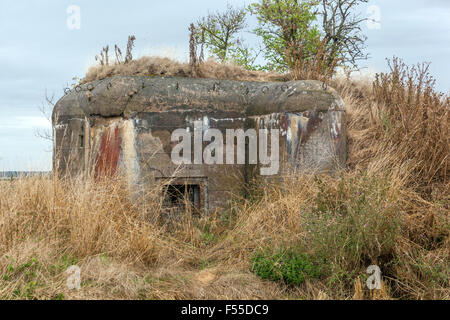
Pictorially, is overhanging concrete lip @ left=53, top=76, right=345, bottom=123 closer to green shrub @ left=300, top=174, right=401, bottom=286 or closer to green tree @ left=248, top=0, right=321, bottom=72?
green shrub @ left=300, top=174, right=401, bottom=286

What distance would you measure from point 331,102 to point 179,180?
7.38 feet

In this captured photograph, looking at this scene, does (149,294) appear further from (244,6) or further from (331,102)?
(244,6)

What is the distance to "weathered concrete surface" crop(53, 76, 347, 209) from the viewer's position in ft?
19.3

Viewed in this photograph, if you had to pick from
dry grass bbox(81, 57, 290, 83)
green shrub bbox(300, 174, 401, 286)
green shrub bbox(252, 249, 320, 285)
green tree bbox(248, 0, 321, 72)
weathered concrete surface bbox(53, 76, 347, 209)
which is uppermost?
green tree bbox(248, 0, 321, 72)

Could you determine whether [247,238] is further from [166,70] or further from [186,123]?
[166,70]

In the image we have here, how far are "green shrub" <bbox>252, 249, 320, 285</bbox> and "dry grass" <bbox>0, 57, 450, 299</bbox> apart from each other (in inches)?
2.9

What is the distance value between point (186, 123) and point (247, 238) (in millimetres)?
1998

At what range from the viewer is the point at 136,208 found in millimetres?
5551

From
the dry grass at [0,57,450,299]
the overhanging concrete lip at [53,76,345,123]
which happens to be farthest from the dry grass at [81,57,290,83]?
the dry grass at [0,57,450,299]

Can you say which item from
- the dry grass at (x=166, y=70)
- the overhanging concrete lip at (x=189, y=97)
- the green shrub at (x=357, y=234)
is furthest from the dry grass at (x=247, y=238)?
the dry grass at (x=166, y=70)

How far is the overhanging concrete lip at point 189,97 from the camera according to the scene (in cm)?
600

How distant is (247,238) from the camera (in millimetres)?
5012

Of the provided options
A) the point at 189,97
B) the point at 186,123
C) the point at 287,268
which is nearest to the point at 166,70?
the point at 189,97

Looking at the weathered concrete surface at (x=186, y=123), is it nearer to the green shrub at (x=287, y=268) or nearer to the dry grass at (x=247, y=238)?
the dry grass at (x=247, y=238)
